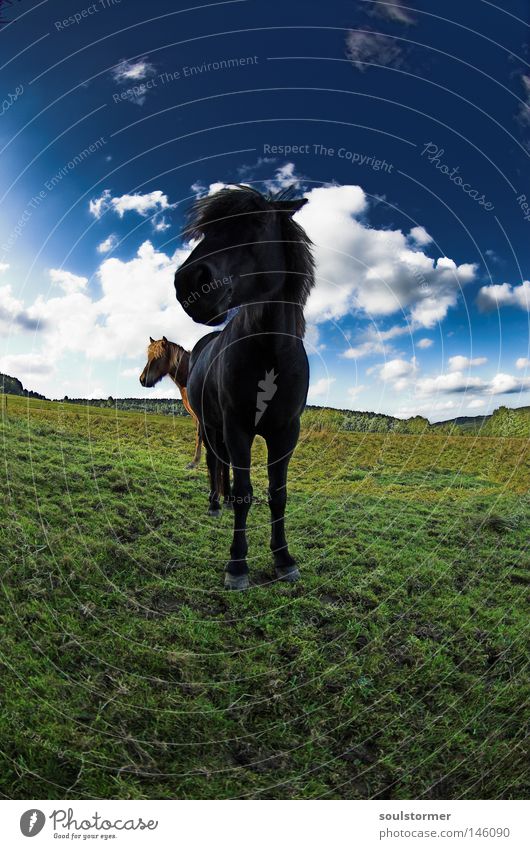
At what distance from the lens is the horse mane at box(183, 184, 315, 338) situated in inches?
160

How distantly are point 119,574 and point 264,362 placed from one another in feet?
9.27

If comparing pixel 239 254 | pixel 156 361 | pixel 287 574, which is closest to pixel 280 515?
pixel 287 574

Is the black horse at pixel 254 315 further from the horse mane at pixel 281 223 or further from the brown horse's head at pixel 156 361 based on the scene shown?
the brown horse's head at pixel 156 361

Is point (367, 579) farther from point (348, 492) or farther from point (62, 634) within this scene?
point (348, 492)

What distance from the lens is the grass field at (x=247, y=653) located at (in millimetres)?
2881

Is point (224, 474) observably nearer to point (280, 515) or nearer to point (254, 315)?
point (280, 515)

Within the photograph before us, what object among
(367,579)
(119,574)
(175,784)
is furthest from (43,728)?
(367,579)

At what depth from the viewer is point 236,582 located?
195 inches

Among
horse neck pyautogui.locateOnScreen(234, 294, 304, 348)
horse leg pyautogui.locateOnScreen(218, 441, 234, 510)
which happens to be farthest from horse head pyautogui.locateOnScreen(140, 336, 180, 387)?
horse neck pyautogui.locateOnScreen(234, 294, 304, 348)

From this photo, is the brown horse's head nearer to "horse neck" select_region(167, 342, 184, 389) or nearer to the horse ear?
"horse neck" select_region(167, 342, 184, 389)

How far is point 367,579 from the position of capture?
5.54 m
